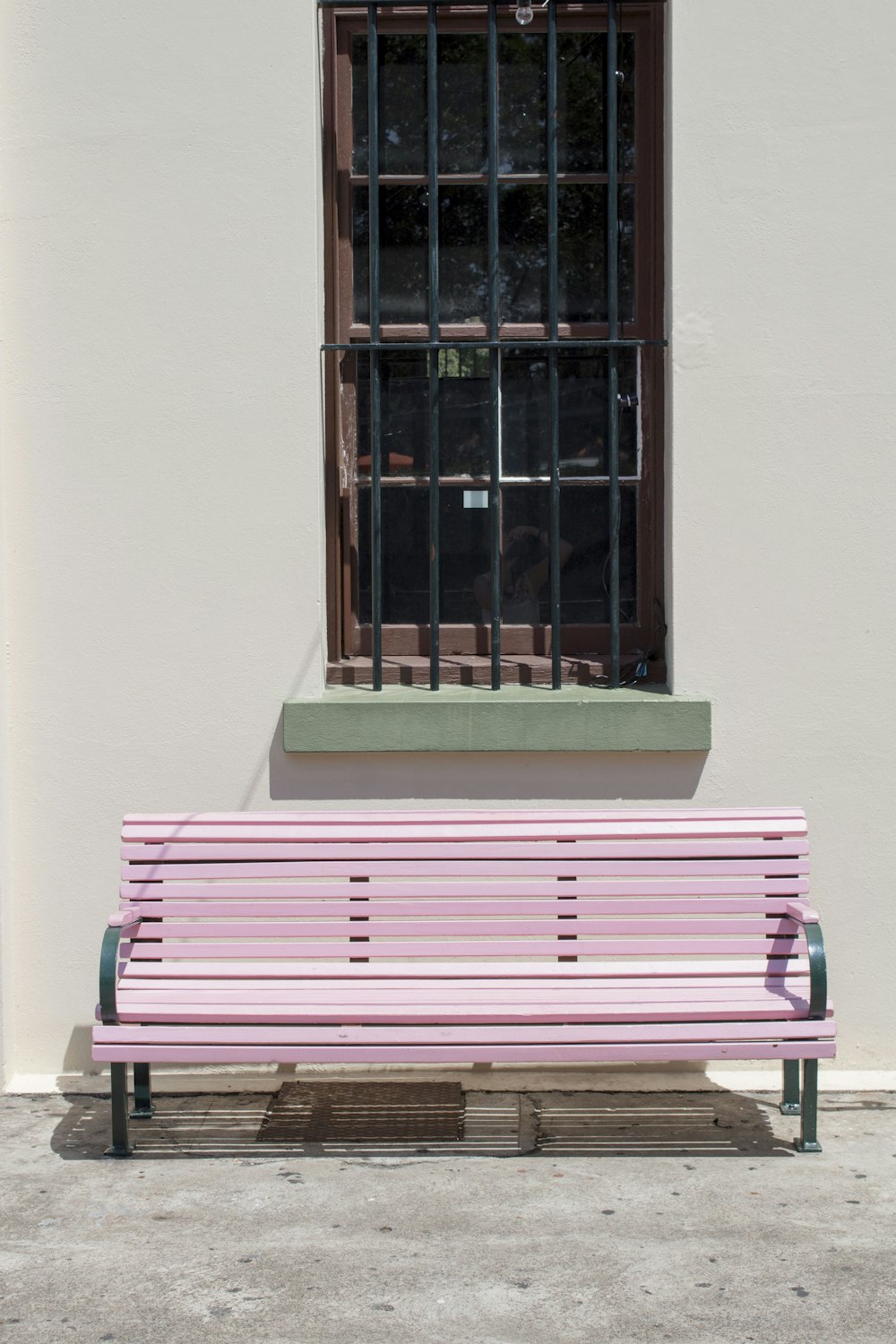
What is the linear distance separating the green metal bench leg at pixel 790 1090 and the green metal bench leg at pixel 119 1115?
1978mm

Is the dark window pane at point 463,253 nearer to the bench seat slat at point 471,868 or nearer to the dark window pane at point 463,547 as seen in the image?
the dark window pane at point 463,547

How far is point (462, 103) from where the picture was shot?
488cm

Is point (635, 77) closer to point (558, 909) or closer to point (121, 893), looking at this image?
point (558, 909)

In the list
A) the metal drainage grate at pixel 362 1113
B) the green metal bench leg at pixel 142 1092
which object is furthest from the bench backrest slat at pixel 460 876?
the metal drainage grate at pixel 362 1113

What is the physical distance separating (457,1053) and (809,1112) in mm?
1030

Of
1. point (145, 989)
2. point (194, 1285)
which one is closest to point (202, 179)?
point (145, 989)

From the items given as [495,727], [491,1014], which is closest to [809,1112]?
[491,1014]

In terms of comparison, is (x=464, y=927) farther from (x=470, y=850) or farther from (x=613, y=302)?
(x=613, y=302)

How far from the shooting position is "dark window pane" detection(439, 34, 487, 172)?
4863 millimetres

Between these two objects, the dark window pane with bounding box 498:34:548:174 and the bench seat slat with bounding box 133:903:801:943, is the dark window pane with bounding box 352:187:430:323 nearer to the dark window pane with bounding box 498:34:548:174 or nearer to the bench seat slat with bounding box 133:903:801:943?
the dark window pane with bounding box 498:34:548:174

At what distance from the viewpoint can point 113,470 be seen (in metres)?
4.64

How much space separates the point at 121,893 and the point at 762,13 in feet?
→ 11.2

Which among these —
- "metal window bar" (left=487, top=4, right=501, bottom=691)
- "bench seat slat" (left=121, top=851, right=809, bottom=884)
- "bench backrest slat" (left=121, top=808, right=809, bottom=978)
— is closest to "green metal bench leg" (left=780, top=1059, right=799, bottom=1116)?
"bench backrest slat" (left=121, top=808, right=809, bottom=978)

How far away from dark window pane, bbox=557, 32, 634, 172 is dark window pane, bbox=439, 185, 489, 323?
34 centimetres
